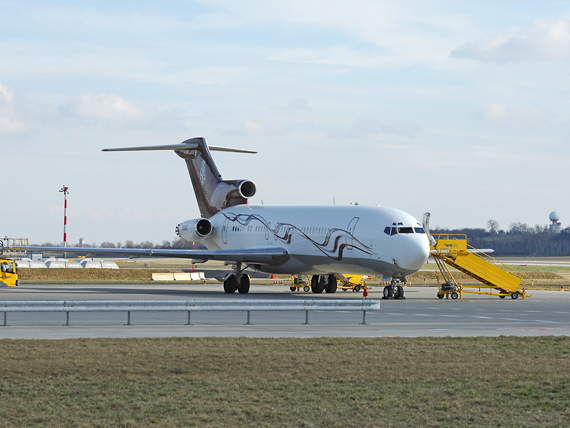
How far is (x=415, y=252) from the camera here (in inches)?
1240

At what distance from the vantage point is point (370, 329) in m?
18.9

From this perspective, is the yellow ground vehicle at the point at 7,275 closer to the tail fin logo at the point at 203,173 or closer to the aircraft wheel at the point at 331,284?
the tail fin logo at the point at 203,173

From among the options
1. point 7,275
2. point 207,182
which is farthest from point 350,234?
point 7,275

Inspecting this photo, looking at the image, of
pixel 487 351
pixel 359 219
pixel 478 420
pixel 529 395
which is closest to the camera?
pixel 478 420

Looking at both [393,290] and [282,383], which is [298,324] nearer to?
[282,383]

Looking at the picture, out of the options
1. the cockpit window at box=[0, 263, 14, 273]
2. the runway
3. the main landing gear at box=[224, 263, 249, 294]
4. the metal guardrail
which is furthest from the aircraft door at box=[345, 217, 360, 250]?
the cockpit window at box=[0, 263, 14, 273]

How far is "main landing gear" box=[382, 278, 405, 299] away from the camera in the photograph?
110 feet

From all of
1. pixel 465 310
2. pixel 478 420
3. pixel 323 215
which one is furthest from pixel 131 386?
pixel 323 215

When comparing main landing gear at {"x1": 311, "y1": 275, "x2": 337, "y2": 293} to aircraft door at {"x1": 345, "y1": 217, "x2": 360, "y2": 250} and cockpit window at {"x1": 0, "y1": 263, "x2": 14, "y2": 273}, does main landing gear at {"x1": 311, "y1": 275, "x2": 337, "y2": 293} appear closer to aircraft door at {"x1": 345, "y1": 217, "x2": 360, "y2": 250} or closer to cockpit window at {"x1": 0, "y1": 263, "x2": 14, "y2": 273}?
aircraft door at {"x1": 345, "y1": 217, "x2": 360, "y2": 250}

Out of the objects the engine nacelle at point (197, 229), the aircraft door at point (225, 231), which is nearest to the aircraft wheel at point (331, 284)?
the aircraft door at point (225, 231)

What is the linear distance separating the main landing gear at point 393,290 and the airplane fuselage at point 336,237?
0.77 metres

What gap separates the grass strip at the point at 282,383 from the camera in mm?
9352

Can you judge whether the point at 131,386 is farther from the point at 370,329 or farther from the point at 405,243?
the point at 405,243

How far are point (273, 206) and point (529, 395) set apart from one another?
99.4 ft
